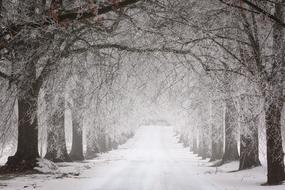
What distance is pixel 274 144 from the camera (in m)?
16.2

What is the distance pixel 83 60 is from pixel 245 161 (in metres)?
9.36

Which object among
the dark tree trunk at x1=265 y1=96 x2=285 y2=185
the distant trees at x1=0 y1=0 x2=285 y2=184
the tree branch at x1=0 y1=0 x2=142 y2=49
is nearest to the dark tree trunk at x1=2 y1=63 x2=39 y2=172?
the distant trees at x1=0 y1=0 x2=285 y2=184

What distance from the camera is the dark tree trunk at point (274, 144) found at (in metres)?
15.4

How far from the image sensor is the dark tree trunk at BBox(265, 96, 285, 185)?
607 inches

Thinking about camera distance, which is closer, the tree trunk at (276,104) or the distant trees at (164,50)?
the distant trees at (164,50)

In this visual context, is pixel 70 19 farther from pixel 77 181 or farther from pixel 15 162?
pixel 15 162

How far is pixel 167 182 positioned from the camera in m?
18.1

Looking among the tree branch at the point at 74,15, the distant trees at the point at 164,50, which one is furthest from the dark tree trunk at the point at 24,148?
the tree branch at the point at 74,15

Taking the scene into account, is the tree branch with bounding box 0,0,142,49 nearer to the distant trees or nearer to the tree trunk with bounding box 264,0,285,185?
the distant trees

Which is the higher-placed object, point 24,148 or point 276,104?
point 276,104

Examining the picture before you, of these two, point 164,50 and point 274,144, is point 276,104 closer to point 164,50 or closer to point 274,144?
point 274,144

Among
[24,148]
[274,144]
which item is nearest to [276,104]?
[274,144]

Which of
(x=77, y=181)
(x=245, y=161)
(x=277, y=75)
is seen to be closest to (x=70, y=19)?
(x=277, y=75)

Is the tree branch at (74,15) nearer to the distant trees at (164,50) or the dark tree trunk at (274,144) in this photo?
the distant trees at (164,50)
